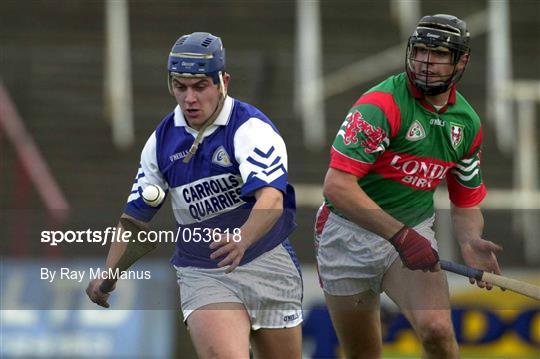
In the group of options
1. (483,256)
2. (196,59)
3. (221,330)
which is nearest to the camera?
(221,330)

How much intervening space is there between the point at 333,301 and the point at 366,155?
856 mm

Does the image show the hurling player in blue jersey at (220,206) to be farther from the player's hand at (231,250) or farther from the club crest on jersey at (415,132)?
the club crest on jersey at (415,132)

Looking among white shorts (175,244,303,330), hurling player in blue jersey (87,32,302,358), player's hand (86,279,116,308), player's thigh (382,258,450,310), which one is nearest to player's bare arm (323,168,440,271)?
player's thigh (382,258,450,310)

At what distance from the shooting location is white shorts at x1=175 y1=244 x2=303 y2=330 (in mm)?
5789

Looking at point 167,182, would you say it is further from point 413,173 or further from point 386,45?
point 386,45

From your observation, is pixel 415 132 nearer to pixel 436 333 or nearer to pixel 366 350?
pixel 436 333

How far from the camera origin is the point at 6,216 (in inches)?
407

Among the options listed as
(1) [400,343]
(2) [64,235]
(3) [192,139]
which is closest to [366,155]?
(3) [192,139]

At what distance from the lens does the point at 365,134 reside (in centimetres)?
586

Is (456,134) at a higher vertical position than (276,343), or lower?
higher

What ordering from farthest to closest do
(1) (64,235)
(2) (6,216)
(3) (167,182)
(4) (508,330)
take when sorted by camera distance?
(2) (6,216), (4) (508,330), (1) (64,235), (3) (167,182)

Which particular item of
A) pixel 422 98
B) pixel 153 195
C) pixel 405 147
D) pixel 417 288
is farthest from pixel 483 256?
pixel 153 195

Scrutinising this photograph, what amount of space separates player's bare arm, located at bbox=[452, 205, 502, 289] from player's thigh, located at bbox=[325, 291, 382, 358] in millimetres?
480

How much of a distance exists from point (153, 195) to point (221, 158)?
0.34m
